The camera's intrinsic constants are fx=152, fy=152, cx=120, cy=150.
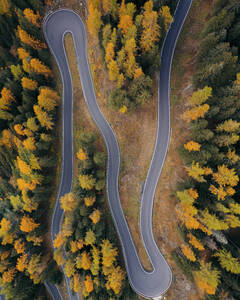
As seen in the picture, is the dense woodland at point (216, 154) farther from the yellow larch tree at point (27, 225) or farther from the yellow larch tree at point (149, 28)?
the yellow larch tree at point (27, 225)

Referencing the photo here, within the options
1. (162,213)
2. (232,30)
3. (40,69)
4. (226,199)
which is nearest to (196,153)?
(226,199)

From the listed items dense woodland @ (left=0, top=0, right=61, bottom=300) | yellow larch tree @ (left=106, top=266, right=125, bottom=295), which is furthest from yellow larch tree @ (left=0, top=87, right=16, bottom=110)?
yellow larch tree @ (left=106, top=266, right=125, bottom=295)

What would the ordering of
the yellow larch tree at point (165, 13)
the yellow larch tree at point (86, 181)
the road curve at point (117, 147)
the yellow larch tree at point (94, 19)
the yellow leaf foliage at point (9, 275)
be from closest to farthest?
the yellow larch tree at point (165, 13) < the yellow larch tree at point (94, 19) < the yellow larch tree at point (86, 181) < the road curve at point (117, 147) < the yellow leaf foliage at point (9, 275)

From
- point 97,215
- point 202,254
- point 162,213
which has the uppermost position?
point 97,215

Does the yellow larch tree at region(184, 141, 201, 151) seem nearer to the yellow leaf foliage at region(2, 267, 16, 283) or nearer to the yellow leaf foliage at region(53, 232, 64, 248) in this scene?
the yellow leaf foliage at region(53, 232, 64, 248)

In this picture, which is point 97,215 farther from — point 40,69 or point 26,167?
point 40,69

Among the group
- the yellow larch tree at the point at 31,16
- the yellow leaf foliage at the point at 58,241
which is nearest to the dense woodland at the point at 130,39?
the yellow larch tree at the point at 31,16
